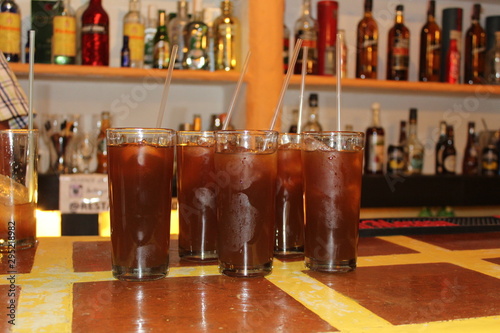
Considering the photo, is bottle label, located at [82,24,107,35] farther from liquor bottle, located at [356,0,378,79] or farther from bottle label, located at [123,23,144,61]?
liquor bottle, located at [356,0,378,79]

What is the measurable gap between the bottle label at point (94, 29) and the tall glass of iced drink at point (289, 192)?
1.33 metres

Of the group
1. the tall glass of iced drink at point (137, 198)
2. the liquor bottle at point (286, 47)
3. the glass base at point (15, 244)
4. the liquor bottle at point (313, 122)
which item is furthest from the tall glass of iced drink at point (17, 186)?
the liquor bottle at point (313, 122)

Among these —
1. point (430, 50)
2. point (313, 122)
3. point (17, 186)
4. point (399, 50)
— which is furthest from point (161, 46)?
point (17, 186)

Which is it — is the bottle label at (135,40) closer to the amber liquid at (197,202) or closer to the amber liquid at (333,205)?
the amber liquid at (197,202)

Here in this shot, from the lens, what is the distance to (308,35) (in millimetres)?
2277

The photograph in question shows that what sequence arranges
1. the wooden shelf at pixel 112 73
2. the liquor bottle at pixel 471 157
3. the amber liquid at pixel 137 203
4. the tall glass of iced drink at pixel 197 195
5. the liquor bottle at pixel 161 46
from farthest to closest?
the liquor bottle at pixel 471 157, the liquor bottle at pixel 161 46, the wooden shelf at pixel 112 73, the tall glass of iced drink at pixel 197 195, the amber liquid at pixel 137 203

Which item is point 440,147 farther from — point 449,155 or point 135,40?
point 135,40

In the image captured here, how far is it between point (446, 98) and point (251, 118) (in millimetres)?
1140

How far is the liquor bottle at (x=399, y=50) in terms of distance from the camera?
2385 mm

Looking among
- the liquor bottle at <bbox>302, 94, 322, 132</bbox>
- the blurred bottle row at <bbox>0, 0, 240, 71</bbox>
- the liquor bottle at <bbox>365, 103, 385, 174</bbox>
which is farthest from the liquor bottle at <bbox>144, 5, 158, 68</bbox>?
the liquor bottle at <bbox>365, 103, 385, 174</bbox>

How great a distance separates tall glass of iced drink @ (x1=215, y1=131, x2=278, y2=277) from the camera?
80cm

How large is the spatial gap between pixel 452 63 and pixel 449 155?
16.0 inches

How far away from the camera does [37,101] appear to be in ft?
7.33

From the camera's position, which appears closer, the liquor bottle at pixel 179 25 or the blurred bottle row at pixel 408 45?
the liquor bottle at pixel 179 25
